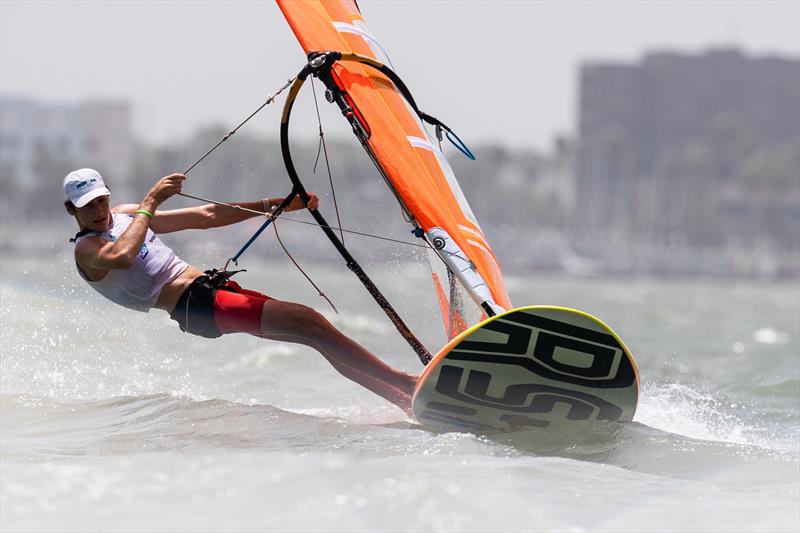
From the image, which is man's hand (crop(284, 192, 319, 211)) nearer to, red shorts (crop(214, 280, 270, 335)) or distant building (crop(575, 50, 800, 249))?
red shorts (crop(214, 280, 270, 335))

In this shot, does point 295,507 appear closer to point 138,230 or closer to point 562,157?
point 138,230

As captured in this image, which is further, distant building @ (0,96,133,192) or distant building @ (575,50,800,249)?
distant building @ (575,50,800,249)

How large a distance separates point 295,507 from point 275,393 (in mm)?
3014

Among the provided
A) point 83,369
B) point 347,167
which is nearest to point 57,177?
point 347,167

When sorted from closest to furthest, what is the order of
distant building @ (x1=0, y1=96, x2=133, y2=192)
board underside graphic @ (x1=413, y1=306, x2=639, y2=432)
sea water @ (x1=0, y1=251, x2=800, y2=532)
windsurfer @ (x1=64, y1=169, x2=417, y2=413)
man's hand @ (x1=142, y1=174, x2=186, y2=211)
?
sea water @ (x1=0, y1=251, x2=800, y2=532), board underside graphic @ (x1=413, y1=306, x2=639, y2=432), man's hand @ (x1=142, y1=174, x2=186, y2=211), windsurfer @ (x1=64, y1=169, x2=417, y2=413), distant building @ (x1=0, y1=96, x2=133, y2=192)

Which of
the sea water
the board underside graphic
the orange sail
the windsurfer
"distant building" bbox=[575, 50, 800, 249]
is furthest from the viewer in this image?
"distant building" bbox=[575, 50, 800, 249]

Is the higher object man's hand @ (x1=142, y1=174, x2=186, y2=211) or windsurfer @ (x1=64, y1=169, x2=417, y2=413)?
man's hand @ (x1=142, y1=174, x2=186, y2=211)

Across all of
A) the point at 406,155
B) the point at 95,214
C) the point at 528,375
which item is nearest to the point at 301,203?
the point at 406,155

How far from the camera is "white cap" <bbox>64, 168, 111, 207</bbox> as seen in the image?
493cm

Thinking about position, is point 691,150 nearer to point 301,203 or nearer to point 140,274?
point 301,203

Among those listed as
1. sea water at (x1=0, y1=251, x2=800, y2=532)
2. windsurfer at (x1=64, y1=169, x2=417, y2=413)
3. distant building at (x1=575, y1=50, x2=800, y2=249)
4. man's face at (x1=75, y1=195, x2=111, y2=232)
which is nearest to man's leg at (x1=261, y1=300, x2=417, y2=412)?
windsurfer at (x1=64, y1=169, x2=417, y2=413)

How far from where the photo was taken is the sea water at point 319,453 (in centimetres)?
361

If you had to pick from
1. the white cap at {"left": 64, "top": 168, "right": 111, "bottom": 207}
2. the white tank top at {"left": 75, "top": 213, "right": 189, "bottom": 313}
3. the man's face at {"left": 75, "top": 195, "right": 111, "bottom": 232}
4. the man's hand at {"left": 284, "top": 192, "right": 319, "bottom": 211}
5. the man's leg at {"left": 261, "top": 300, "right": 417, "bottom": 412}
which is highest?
the man's hand at {"left": 284, "top": 192, "right": 319, "bottom": 211}

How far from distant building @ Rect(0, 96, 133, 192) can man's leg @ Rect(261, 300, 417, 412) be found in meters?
93.4
